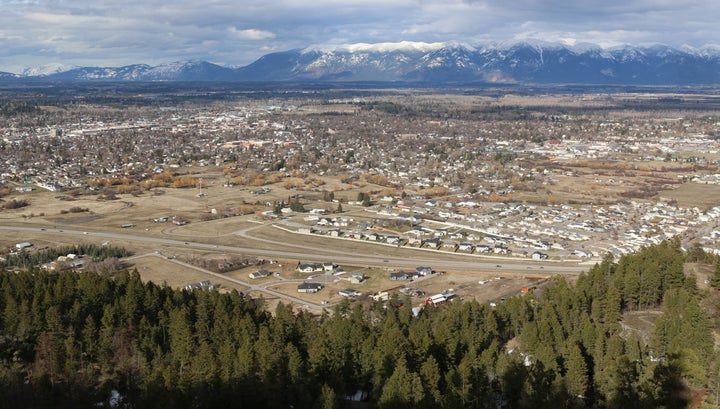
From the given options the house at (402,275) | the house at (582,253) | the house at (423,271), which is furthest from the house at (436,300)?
the house at (582,253)

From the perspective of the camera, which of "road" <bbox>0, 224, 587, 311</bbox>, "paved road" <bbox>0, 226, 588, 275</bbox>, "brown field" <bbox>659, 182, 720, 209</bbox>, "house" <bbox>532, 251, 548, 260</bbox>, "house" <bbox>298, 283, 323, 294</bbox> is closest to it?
"house" <bbox>298, 283, 323, 294</bbox>

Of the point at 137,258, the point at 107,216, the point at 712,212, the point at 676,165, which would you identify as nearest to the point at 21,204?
the point at 107,216

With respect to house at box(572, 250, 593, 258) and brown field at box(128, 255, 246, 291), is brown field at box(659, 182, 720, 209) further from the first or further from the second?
brown field at box(128, 255, 246, 291)

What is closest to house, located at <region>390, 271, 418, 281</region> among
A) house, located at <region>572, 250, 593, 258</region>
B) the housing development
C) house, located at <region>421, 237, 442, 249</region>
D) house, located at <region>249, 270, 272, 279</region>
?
the housing development

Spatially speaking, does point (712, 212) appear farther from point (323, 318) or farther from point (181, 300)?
point (181, 300)

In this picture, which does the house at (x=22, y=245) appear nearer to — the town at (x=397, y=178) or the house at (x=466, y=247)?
the town at (x=397, y=178)
